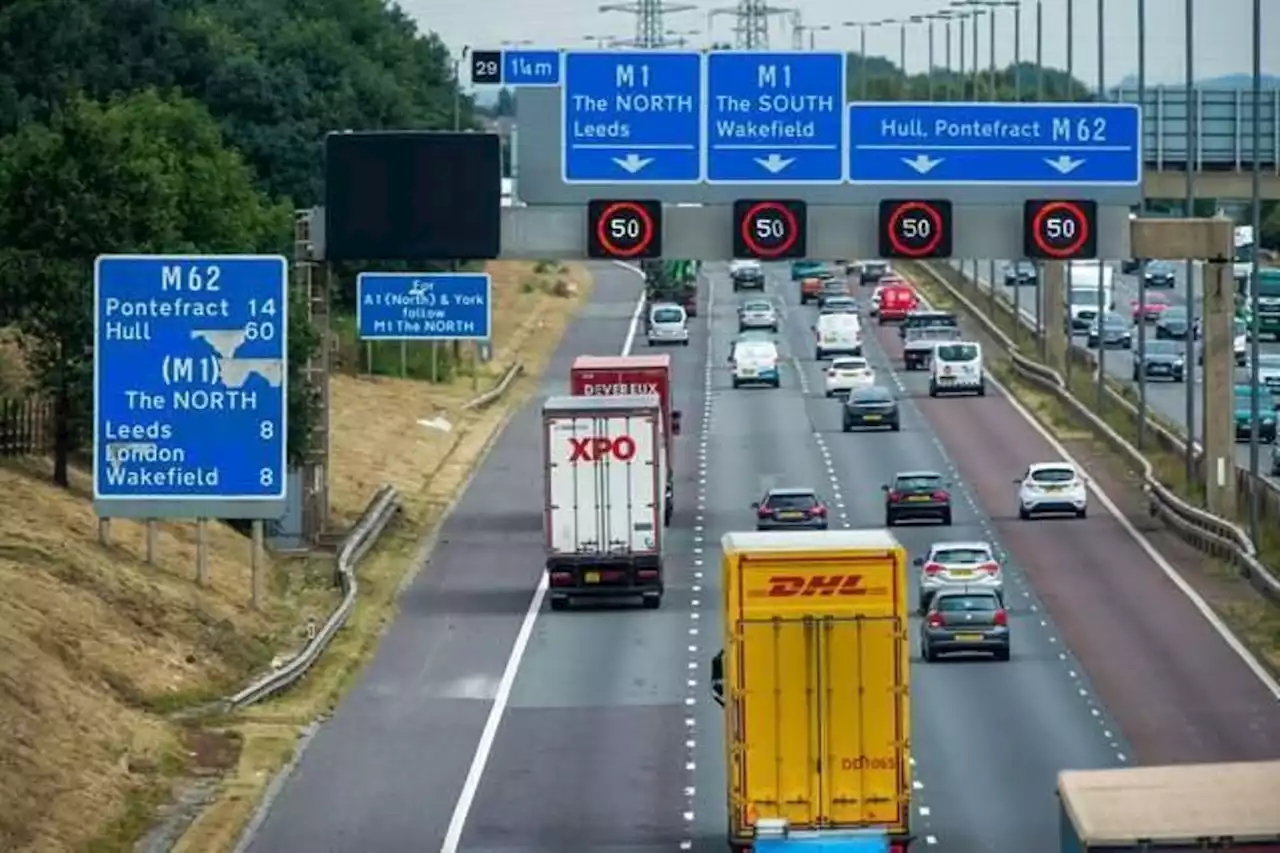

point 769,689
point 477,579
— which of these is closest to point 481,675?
point 477,579

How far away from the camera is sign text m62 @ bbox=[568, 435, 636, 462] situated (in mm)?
58125

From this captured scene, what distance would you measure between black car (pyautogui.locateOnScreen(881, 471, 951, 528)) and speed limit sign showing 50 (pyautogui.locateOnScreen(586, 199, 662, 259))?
21.7 m

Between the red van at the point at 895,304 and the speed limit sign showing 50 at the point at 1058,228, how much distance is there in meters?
81.1

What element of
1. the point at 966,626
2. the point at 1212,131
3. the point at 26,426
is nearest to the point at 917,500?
the point at 966,626

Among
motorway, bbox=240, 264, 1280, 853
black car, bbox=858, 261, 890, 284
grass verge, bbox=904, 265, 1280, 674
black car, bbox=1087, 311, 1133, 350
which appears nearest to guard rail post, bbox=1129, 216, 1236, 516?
motorway, bbox=240, 264, 1280, 853

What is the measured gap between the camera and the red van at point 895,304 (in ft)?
440

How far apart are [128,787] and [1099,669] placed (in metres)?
16.8

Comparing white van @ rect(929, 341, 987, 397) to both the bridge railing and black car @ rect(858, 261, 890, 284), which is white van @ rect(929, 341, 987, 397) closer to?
the bridge railing

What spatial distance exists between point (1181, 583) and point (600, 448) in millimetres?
10773

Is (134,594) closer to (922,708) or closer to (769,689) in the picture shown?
(922,708)

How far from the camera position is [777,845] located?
100.0ft

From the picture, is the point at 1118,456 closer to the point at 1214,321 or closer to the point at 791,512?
the point at 791,512

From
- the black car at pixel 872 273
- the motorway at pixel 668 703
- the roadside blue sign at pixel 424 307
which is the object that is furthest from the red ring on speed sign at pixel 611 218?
the black car at pixel 872 273

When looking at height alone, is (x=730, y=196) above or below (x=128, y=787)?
above
